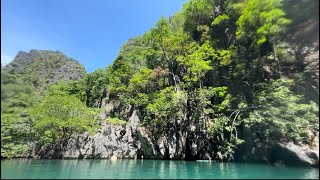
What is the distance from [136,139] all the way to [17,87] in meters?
19.6

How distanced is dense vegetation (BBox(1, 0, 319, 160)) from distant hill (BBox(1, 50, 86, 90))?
46.3m

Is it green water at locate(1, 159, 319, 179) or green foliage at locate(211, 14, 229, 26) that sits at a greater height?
green foliage at locate(211, 14, 229, 26)

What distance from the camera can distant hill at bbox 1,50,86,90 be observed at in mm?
79206

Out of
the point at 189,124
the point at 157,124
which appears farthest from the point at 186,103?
the point at 157,124

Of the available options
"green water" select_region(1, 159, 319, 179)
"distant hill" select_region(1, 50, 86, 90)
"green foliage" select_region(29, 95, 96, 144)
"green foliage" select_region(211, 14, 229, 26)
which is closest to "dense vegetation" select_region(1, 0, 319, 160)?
"green foliage" select_region(211, 14, 229, 26)

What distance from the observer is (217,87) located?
2927 cm

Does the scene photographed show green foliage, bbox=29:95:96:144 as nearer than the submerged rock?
No

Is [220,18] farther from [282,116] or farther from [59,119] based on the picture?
[59,119]

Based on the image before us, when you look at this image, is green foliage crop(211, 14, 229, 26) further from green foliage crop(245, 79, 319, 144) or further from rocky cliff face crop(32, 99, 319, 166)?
rocky cliff face crop(32, 99, 319, 166)

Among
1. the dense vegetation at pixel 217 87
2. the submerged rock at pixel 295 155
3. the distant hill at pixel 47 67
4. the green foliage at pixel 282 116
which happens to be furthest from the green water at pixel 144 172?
the distant hill at pixel 47 67

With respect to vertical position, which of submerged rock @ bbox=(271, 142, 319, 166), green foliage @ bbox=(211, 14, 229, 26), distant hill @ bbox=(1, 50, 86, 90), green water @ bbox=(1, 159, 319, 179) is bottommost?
green water @ bbox=(1, 159, 319, 179)

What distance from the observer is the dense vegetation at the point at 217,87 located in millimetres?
21812

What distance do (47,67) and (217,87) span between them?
7222 centimetres

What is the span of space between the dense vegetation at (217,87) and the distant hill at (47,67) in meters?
46.3
